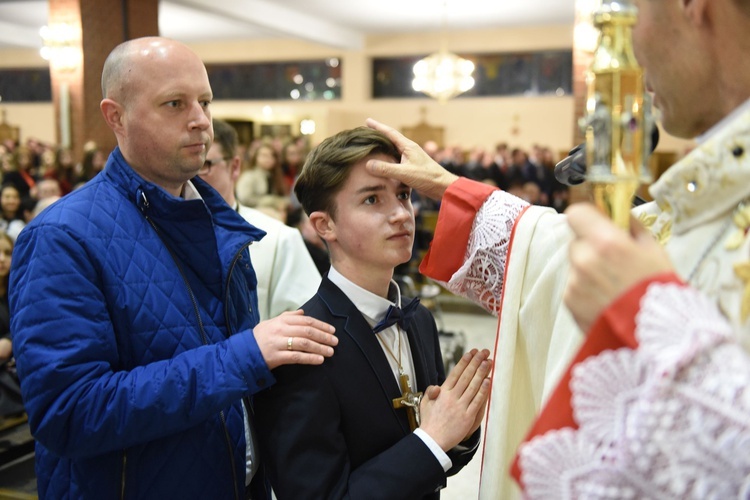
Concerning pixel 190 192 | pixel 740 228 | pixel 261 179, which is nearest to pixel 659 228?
pixel 740 228

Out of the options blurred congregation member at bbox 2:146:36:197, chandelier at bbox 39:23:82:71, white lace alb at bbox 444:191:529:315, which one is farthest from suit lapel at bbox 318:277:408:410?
chandelier at bbox 39:23:82:71

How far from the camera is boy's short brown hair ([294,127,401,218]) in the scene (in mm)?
1566

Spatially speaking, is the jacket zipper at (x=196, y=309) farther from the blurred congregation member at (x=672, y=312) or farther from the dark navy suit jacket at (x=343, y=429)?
the blurred congregation member at (x=672, y=312)

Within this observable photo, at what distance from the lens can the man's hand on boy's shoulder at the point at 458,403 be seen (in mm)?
1354

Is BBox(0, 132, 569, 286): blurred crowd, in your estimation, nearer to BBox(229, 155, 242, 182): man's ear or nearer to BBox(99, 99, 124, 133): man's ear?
BBox(229, 155, 242, 182): man's ear

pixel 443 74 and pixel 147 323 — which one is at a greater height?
pixel 443 74

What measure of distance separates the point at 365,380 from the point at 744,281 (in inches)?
31.0

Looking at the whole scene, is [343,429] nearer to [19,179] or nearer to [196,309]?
[196,309]

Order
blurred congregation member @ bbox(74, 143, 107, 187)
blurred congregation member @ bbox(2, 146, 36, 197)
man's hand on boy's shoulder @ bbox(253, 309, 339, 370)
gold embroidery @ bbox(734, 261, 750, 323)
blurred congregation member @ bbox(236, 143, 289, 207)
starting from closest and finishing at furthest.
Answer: gold embroidery @ bbox(734, 261, 750, 323) < man's hand on boy's shoulder @ bbox(253, 309, 339, 370) < blurred congregation member @ bbox(236, 143, 289, 207) < blurred congregation member @ bbox(74, 143, 107, 187) < blurred congregation member @ bbox(2, 146, 36, 197)

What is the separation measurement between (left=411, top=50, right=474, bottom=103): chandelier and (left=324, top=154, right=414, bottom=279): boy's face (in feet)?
32.1

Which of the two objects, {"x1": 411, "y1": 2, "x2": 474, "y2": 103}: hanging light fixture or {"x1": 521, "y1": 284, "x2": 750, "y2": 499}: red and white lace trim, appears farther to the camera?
{"x1": 411, "y1": 2, "x2": 474, "y2": 103}: hanging light fixture

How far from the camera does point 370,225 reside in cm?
155

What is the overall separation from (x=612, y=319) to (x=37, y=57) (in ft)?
63.6

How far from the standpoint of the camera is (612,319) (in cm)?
75
